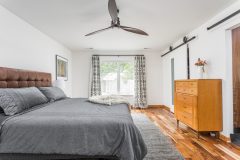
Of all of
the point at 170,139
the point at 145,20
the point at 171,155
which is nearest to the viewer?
the point at 171,155

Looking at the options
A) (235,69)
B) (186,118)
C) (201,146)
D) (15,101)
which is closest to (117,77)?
→ (186,118)

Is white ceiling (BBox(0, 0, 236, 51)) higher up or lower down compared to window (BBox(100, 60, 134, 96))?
higher up

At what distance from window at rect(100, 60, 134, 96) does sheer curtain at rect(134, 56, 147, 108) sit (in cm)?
28

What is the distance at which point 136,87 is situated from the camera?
6844 millimetres

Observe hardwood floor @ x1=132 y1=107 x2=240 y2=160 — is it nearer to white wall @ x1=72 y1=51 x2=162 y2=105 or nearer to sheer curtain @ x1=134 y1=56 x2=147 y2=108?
sheer curtain @ x1=134 y1=56 x2=147 y2=108

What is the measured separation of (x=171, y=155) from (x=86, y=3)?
2.61m

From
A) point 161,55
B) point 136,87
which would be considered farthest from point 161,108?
point 161,55

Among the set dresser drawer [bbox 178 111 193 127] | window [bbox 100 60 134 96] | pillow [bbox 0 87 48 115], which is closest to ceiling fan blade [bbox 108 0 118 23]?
pillow [bbox 0 87 48 115]

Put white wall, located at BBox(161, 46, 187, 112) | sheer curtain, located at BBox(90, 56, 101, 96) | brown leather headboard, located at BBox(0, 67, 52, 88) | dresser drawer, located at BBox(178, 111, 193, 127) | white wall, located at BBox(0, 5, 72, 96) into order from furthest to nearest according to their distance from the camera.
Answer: sheer curtain, located at BBox(90, 56, 101, 96) < white wall, located at BBox(161, 46, 187, 112) < dresser drawer, located at BBox(178, 111, 193, 127) < white wall, located at BBox(0, 5, 72, 96) < brown leather headboard, located at BBox(0, 67, 52, 88)

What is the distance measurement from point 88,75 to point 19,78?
3.88 metres

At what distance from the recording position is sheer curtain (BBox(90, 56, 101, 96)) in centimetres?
675

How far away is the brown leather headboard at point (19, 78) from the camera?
8.84 feet

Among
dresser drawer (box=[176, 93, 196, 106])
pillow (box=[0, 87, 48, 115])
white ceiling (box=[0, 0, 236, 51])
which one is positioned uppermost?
white ceiling (box=[0, 0, 236, 51])

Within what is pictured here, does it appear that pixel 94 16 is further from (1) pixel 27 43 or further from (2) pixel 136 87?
(2) pixel 136 87
